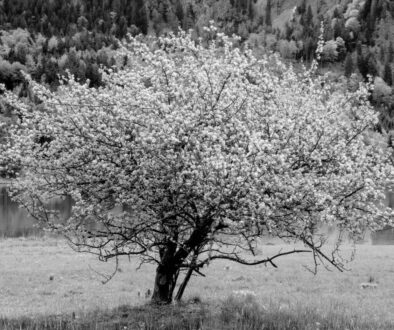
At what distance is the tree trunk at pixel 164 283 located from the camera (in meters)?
13.2

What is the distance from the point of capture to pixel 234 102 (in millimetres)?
11078

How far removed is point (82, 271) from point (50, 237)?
22.1 m

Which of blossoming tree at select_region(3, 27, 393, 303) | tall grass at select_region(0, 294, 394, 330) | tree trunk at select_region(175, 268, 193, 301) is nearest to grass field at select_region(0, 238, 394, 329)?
tall grass at select_region(0, 294, 394, 330)

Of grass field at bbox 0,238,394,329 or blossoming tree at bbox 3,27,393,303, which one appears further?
grass field at bbox 0,238,394,329

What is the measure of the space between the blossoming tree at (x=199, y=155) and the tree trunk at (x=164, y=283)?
0.37 ft

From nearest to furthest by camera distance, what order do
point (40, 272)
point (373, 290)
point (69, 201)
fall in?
point (373, 290) < point (40, 272) < point (69, 201)

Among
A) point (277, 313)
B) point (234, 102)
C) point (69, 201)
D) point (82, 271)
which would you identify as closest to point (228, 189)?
point (234, 102)

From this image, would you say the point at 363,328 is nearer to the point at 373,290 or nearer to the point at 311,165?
the point at 311,165

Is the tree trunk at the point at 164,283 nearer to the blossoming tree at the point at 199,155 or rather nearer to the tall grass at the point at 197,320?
the blossoming tree at the point at 199,155

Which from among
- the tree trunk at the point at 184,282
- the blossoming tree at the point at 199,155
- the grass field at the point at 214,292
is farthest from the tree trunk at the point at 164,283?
the grass field at the point at 214,292

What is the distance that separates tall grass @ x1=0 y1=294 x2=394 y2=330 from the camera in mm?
11406

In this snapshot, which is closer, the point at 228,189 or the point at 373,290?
the point at 228,189

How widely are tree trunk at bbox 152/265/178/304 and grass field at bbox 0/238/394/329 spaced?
0.54 meters

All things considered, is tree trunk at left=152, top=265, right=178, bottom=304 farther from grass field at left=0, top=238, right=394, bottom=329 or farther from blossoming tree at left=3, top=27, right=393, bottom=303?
grass field at left=0, top=238, right=394, bottom=329
